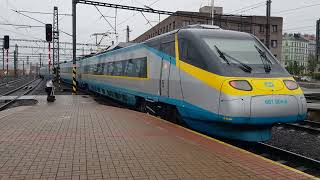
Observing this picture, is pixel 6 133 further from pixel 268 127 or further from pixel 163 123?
pixel 268 127

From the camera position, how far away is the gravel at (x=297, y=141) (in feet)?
34.8

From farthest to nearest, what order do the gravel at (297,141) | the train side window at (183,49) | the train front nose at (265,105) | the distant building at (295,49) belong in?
the distant building at (295,49) → the train side window at (183,49) → the gravel at (297,141) → the train front nose at (265,105)

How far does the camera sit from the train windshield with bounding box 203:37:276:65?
34.0 feet

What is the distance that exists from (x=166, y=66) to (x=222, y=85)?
330cm

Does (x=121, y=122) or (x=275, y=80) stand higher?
(x=275, y=80)

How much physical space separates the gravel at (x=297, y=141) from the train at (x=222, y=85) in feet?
3.67

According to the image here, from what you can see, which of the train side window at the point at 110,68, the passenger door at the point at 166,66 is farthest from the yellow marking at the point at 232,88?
the train side window at the point at 110,68

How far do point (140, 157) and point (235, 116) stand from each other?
2.80 meters

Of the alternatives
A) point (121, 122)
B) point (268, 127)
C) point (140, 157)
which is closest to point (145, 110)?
point (121, 122)

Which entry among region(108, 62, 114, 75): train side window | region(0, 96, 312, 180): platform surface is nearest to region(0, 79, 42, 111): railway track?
region(108, 62, 114, 75): train side window

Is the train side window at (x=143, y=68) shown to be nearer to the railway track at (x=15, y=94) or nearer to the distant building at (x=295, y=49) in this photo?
the railway track at (x=15, y=94)

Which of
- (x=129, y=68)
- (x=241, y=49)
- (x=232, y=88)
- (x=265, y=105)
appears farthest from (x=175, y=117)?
(x=129, y=68)

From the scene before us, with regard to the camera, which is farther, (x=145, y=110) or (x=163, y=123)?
(x=145, y=110)

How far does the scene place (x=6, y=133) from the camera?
9719 mm
